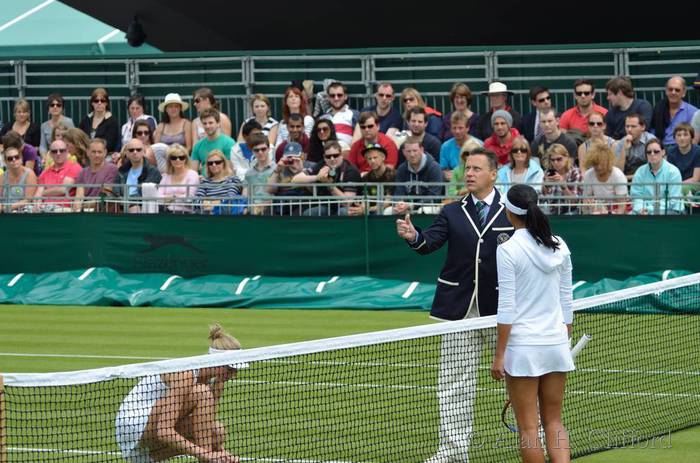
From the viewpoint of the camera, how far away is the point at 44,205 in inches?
799

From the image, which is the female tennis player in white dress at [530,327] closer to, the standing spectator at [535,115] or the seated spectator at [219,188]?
the seated spectator at [219,188]

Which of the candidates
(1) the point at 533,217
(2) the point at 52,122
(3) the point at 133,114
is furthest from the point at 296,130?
(1) the point at 533,217

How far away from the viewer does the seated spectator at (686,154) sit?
1806 cm

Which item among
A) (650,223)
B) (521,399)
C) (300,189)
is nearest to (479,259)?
(521,399)

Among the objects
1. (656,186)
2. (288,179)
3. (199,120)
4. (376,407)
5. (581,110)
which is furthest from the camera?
(199,120)

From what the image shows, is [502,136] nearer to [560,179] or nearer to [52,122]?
[560,179]

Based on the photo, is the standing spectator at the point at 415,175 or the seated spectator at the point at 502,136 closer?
the standing spectator at the point at 415,175

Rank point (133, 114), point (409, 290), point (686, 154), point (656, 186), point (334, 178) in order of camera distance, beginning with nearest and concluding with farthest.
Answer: point (656, 186), point (409, 290), point (686, 154), point (334, 178), point (133, 114)

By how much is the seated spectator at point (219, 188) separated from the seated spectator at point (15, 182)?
2.79m

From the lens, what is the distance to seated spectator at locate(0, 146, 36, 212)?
20.4 metres

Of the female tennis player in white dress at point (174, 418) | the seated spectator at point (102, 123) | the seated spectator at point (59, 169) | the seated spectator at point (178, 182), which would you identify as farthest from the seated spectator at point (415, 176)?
the female tennis player in white dress at point (174, 418)

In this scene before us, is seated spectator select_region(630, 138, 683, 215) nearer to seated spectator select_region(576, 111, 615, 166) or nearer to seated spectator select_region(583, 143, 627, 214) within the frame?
seated spectator select_region(583, 143, 627, 214)

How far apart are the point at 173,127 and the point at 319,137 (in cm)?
315

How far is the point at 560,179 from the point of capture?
58.9 feet
